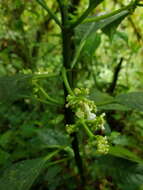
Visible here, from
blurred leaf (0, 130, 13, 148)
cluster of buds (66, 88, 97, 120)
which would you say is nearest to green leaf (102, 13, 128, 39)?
cluster of buds (66, 88, 97, 120)

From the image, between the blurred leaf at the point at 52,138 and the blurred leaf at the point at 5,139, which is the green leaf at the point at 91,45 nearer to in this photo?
the blurred leaf at the point at 52,138

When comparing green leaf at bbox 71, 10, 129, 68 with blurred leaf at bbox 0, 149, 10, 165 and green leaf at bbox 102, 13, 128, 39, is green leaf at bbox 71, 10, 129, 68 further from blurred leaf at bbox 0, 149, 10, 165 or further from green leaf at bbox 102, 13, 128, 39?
blurred leaf at bbox 0, 149, 10, 165

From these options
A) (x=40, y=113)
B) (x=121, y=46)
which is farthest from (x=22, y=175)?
(x=121, y=46)

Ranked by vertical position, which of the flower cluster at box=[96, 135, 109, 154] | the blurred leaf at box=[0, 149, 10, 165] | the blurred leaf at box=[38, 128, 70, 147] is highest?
the flower cluster at box=[96, 135, 109, 154]

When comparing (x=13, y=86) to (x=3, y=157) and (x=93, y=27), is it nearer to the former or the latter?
(x=93, y=27)

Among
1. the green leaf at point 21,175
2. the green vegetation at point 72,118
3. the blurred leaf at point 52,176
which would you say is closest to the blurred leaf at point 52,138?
the green vegetation at point 72,118

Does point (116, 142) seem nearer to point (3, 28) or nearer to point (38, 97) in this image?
point (38, 97)
